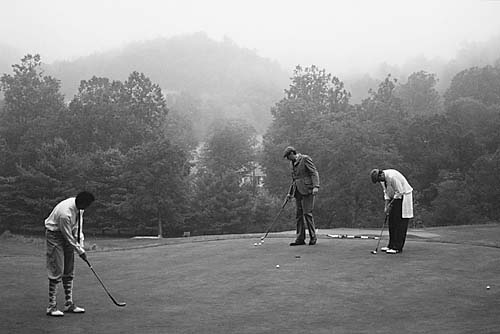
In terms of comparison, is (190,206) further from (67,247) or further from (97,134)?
(67,247)

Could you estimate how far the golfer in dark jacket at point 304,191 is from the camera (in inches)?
679

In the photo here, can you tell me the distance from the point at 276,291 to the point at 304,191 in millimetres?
5902

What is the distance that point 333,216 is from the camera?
201ft

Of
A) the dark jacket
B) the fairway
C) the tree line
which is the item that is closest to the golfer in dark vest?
the fairway

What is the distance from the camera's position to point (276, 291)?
11727 millimetres

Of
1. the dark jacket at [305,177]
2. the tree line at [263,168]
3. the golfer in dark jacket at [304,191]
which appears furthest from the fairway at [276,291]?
the tree line at [263,168]

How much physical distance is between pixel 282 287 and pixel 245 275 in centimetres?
147

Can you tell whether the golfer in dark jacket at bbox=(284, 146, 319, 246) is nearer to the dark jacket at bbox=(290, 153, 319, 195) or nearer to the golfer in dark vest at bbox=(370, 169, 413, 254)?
the dark jacket at bbox=(290, 153, 319, 195)

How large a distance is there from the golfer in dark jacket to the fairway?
764mm

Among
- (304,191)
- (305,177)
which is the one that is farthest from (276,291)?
(305,177)

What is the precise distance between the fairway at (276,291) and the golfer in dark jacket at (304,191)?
76 centimetres

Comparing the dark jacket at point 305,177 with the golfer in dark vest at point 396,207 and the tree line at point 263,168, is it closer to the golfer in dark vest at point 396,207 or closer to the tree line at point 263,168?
the golfer in dark vest at point 396,207

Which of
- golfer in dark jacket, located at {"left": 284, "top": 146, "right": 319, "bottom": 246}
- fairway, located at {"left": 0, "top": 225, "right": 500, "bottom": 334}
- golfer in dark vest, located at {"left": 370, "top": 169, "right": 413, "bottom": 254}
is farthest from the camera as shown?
golfer in dark jacket, located at {"left": 284, "top": 146, "right": 319, "bottom": 246}

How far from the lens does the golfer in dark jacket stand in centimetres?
1723
